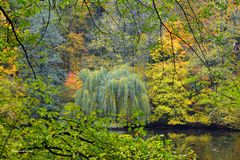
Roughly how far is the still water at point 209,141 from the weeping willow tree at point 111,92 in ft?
5.12

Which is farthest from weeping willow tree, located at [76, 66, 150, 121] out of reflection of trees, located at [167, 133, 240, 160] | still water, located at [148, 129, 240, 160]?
reflection of trees, located at [167, 133, 240, 160]

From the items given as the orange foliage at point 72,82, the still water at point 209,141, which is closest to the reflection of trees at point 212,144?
the still water at point 209,141

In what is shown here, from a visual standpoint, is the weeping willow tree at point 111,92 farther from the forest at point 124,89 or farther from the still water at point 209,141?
the still water at point 209,141

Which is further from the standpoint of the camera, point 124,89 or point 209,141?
point 124,89

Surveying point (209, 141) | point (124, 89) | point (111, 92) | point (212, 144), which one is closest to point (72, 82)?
point (111, 92)

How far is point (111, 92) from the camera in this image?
1633cm

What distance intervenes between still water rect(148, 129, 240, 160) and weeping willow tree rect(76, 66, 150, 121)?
5.12 ft

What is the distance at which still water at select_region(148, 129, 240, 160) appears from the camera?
11.8m

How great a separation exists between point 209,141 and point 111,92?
441 cm

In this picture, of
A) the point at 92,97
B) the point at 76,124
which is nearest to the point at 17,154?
the point at 76,124

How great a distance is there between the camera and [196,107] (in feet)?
62.8

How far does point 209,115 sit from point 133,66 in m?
4.57

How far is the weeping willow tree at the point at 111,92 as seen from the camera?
1609cm

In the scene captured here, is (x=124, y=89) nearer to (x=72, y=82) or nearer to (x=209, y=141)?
(x=72, y=82)
